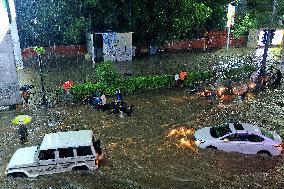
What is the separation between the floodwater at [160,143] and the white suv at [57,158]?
34 cm

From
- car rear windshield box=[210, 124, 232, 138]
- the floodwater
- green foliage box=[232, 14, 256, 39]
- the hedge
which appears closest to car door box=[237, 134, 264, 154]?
the floodwater

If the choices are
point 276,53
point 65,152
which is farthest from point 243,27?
point 65,152

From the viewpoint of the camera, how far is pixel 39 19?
31.8 meters

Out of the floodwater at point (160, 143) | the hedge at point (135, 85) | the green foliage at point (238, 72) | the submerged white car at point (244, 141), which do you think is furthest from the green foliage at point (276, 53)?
the submerged white car at point (244, 141)

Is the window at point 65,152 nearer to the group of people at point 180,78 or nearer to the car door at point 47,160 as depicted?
the car door at point 47,160

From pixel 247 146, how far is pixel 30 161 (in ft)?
33.1

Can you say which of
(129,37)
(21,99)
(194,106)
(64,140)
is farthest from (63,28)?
(64,140)

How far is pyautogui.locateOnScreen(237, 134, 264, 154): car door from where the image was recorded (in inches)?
646

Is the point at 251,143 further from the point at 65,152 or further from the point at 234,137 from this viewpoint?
the point at 65,152

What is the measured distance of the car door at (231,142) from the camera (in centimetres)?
1656

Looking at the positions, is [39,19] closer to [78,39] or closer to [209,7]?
[78,39]

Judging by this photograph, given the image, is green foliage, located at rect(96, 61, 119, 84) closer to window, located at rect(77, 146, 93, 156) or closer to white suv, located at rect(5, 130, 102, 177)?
white suv, located at rect(5, 130, 102, 177)

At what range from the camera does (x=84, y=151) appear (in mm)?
15117

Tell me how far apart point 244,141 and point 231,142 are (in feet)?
2.02
